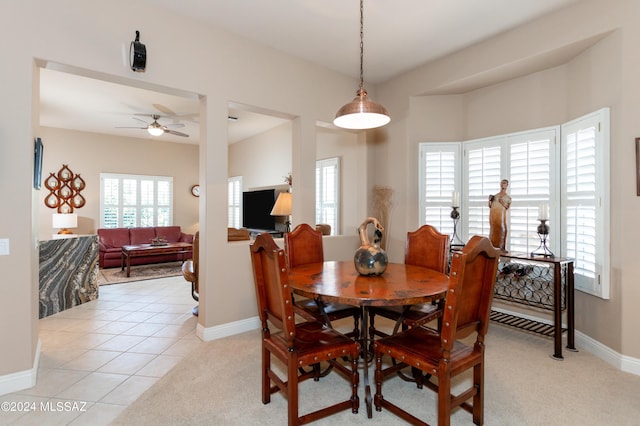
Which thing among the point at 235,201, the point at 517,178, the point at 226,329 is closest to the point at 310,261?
the point at 226,329

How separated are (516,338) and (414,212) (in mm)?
1779

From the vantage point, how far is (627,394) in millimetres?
2225

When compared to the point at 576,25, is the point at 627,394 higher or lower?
lower

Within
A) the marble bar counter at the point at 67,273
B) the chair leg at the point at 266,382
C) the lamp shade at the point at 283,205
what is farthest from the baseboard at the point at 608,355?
the marble bar counter at the point at 67,273

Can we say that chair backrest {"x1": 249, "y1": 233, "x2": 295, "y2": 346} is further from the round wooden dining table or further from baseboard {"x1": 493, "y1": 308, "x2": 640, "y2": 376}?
baseboard {"x1": 493, "y1": 308, "x2": 640, "y2": 376}

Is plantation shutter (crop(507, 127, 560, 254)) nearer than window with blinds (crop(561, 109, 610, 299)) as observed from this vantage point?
No

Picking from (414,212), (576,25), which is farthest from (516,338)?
(576,25)

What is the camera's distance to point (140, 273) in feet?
21.3

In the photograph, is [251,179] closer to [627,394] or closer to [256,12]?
[256,12]

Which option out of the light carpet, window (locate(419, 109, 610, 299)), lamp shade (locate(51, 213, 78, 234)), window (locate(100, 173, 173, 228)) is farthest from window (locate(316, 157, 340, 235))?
lamp shade (locate(51, 213, 78, 234))

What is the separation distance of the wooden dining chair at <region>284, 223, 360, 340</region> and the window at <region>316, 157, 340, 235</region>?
220 centimetres

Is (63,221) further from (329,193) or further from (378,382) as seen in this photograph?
(378,382)

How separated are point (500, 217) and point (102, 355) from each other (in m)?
4.04

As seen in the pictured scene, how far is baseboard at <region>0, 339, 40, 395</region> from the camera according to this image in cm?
221
